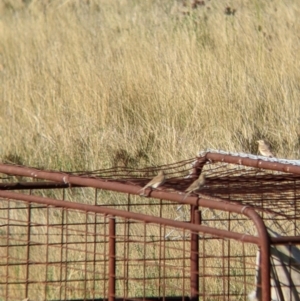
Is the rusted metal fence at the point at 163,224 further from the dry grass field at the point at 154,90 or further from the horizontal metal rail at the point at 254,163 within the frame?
the dry grass field at the point at 154,90

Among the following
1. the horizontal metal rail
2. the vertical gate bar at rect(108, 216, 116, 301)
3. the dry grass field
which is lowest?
the vertical gate bar at rect(108, 216, 116, 301)

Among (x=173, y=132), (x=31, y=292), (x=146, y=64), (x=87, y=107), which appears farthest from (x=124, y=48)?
(x=31, y=292)

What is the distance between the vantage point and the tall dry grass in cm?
759

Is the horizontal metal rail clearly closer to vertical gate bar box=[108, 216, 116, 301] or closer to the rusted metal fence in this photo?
the rusted metal fence

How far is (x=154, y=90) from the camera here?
819 centimetres

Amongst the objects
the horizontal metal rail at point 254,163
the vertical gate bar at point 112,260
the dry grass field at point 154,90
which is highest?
the dry grass field at point 154,90

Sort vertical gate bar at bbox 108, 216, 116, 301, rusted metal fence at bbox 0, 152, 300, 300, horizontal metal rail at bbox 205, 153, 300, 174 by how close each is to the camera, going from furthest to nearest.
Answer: horizontal metal rail at bbox 205, 153, 300, 174
vertical gate bar at bbox 108, 216, 116, 301
rusted metal fence at bbox 0, 152, 300, 300

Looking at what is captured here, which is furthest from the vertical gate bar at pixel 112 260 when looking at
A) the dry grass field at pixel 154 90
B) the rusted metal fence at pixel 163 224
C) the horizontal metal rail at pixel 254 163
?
the dry grass field at pixel 154 90

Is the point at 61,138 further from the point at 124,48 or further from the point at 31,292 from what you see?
the point at 31,292

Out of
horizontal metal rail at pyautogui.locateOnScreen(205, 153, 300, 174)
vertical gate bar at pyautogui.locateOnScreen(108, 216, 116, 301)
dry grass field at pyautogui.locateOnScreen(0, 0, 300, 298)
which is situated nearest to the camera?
vertical gate bar at pyautogui.locateOnScreen(108, 216, 116, 301)

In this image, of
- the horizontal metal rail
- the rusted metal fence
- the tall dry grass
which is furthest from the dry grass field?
the horizontal metal rail

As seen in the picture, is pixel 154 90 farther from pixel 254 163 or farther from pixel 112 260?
pixel 112 260

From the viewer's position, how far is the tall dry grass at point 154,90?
299 inches

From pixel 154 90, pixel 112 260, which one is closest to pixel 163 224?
pixel 112 260
